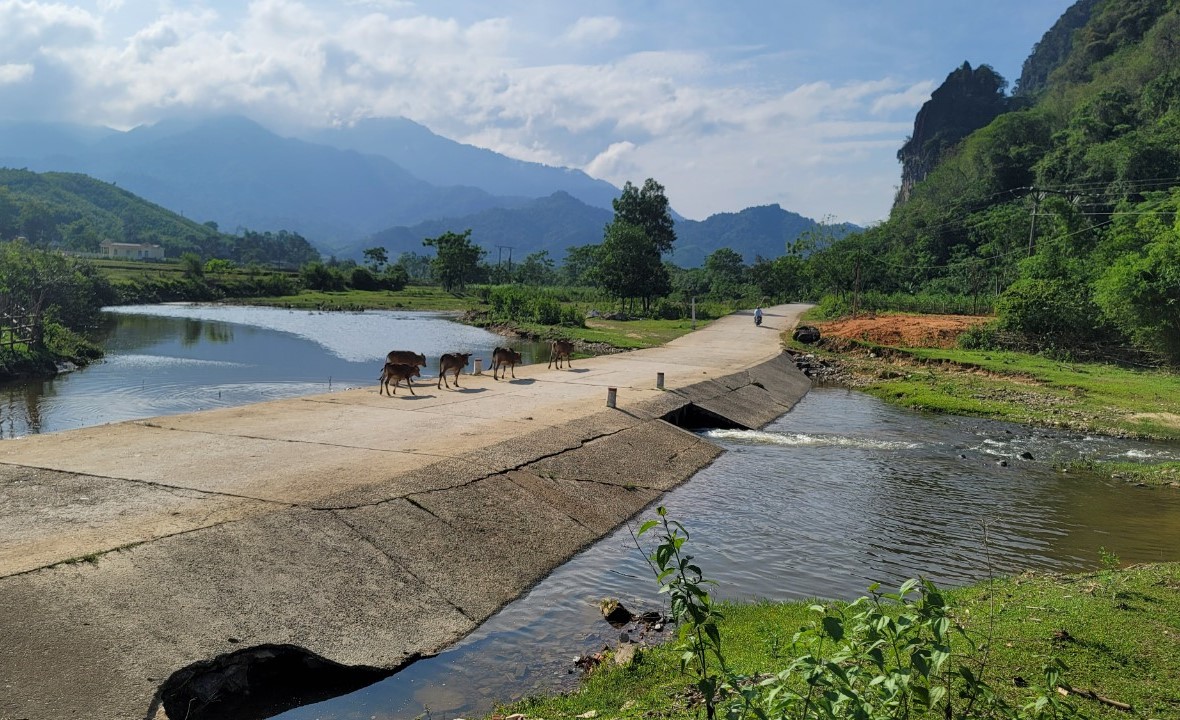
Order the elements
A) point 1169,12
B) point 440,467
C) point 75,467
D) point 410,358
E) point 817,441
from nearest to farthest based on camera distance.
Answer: point 75,467 → point 440,467 → point 817,441 → point 410,358 → point 1169,12

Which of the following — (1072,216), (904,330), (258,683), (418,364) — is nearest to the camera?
(258,683)

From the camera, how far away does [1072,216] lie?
5841 cm

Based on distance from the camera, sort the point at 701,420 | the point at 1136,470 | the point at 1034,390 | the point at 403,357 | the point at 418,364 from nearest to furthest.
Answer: the point at 1136,470
the point at 701,420
the point at 403,357
the point at 418,364
the point at 1034,390

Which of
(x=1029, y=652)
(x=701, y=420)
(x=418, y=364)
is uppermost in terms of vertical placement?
(x=418, y=364)

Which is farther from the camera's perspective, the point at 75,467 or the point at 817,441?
the point at 817,441

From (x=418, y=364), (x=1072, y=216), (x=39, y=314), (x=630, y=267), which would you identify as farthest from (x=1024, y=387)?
(x=39, y=314)

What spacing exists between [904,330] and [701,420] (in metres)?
23.6

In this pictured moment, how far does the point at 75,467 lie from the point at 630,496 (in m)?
9.64

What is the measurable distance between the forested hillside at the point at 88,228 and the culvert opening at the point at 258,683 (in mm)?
165170

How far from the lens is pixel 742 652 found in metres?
8.12

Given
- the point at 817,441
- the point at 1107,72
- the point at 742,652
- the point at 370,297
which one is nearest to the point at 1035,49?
the point at 1107,72

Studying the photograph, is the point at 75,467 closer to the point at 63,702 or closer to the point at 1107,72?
the point at 63,702

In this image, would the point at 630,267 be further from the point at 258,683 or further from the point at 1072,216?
the point at 258,683

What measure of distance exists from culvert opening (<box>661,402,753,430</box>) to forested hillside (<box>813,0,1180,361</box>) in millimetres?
20201
